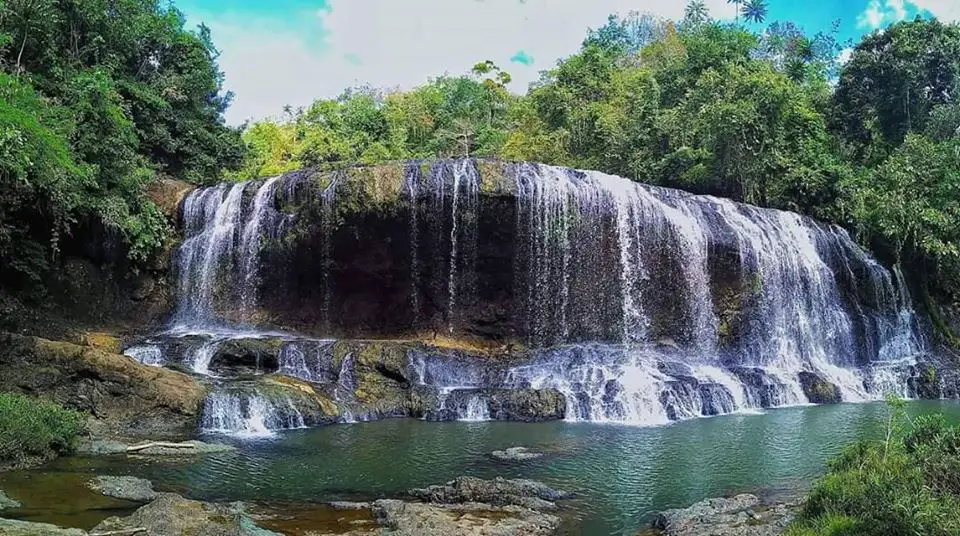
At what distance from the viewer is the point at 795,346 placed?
2305cm

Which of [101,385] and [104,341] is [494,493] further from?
[104,341]

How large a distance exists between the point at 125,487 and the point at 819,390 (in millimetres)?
16549

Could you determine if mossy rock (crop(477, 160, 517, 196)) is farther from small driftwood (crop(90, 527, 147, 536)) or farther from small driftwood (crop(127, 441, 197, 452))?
small driftwood (crop(90, 527, 147, 536))

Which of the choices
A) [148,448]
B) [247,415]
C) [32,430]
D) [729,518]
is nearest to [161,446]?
[148,448]

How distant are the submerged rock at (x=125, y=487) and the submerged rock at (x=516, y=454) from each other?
5199 millimetres

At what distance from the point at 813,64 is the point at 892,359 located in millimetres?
23272

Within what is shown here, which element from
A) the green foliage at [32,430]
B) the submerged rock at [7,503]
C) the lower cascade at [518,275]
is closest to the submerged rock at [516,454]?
A: the green foliage at [32,430]

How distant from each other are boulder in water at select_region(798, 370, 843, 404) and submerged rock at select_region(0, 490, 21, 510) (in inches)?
685

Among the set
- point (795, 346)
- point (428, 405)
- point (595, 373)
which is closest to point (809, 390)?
point (795, 346)

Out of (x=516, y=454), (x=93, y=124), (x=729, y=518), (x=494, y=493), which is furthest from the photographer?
(x=93, y=124)

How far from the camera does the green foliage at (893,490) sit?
18.1 ft

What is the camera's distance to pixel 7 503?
8.00 meters

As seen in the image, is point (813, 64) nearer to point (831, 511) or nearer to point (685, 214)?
point (685, 214)

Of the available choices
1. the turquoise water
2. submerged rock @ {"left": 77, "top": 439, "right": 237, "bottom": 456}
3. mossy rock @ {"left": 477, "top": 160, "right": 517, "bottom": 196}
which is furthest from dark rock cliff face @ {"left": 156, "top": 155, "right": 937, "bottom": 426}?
submerged rock @ {"left": 77, "top": 439, "right": 237, "bottom": 456}
